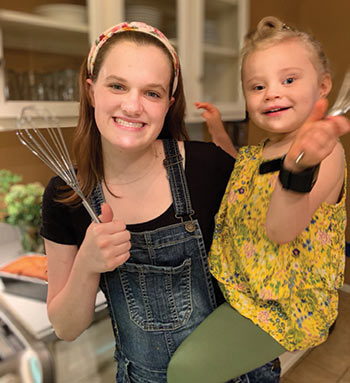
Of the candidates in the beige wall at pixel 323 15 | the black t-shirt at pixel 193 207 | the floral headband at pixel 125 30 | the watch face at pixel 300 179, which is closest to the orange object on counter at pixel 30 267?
the black t-shirt at pixel 193 207

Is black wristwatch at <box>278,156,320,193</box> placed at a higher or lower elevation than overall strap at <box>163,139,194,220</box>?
higher

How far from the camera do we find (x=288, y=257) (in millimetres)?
623

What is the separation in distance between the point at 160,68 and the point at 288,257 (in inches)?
14.8

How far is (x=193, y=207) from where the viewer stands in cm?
63

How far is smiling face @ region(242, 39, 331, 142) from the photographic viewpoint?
1.90 ft

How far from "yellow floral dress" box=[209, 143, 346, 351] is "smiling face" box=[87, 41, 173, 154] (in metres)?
0.22

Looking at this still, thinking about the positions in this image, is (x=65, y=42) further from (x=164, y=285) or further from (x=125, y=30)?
(x=164, y=285)

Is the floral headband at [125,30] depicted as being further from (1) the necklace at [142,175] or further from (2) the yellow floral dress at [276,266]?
(2) the yellow floral dress at [276,266]

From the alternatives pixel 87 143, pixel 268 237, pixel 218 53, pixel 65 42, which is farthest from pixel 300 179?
pixel 218 53

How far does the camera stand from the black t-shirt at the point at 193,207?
0.62 meters

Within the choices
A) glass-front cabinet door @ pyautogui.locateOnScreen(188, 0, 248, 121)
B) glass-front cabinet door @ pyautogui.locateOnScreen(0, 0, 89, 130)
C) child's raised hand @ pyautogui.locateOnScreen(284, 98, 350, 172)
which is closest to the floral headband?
child's raised hand @ pyautogui.locateOnScreen(284, 98, 350, 172)

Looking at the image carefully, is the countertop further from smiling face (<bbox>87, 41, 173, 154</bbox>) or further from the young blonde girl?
smiling face (<bbox>87, 41, 173, 154</bbox>)

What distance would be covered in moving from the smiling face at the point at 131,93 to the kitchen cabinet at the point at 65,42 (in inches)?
10.1

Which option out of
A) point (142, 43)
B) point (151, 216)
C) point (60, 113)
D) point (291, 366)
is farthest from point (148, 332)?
point (291, 366)
